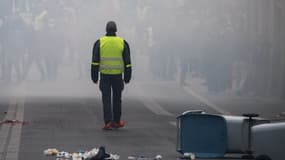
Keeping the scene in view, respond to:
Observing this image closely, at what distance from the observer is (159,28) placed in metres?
34.5

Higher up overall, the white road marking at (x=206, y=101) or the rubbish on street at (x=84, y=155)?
the rubbish on street at (x=84, y=155)

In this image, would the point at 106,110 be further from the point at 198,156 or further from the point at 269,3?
the point at 269,3

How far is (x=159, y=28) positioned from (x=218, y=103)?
36.4ft

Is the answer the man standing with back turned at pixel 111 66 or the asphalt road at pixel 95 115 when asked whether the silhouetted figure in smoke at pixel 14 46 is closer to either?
the asphalt road at pixel 95 115

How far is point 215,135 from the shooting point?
43.8 ft

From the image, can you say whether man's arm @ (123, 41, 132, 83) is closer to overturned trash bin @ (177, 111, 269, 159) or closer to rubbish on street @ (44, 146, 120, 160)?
rubbish on street @ (44, 146, 120, 160)

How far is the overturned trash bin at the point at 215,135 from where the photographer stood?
1323 cm

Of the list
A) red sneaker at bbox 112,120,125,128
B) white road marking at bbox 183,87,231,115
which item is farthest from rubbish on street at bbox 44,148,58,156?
white road marking at bbox 183,87,231,115

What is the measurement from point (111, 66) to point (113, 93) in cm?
42

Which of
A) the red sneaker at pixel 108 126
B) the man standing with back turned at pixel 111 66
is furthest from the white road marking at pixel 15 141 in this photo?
the man standing with back turned at pixel 111 66

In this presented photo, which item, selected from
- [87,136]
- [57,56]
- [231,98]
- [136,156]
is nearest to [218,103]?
[231,98]

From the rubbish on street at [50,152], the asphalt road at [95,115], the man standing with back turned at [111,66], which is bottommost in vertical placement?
the asphalt road at [95,115]

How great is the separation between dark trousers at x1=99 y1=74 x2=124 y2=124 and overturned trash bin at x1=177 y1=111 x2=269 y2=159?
3946mm

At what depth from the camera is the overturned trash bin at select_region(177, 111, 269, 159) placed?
1323 cm
